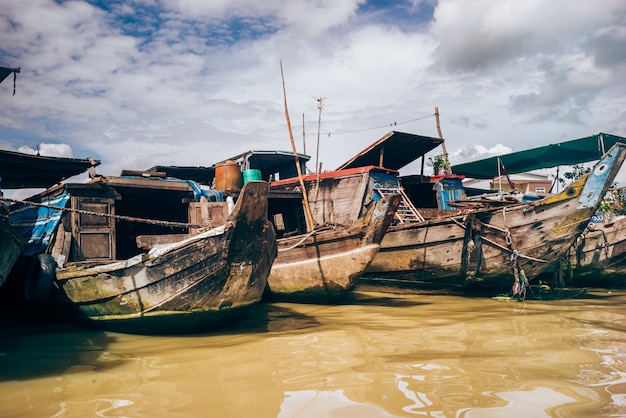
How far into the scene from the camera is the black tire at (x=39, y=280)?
5.91m

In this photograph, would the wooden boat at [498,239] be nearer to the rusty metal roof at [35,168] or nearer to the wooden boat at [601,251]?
the wooden boat at [601,251]

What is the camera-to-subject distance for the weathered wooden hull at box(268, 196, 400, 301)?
24.0ft

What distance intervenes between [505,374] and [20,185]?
10.2 m

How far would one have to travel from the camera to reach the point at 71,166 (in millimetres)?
8148

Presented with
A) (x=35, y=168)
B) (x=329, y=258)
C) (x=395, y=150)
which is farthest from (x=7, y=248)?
(x=395, y=150)

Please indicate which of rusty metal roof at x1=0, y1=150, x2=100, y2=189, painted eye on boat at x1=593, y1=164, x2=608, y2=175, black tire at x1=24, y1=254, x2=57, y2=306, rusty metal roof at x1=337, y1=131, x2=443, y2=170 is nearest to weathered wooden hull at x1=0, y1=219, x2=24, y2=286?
black tire at x1=24, y1=254, x2=57, y2=306

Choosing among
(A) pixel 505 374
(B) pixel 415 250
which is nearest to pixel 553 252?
(B) pixel 415 250

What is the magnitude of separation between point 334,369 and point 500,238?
227 inches

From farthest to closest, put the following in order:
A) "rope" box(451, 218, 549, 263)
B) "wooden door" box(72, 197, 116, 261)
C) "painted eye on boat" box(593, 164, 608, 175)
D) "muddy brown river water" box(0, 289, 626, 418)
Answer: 1. "rope" box(451, 218, 549, 263)
2. "painted eye on boat" box(593, 164, 608, 175)
3. "wooden door" box(72, 197, 116, 261)
4. "muddy brown river water" box(0, 289, 626, 418)

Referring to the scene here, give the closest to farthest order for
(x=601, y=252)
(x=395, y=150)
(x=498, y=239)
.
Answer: (x=498, y=239)
(x=601, y=252)
(x=395, y=150)

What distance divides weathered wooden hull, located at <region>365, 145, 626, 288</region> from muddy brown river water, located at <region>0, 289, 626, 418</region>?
6.50 feet

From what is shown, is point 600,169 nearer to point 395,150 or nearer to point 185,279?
point 395,150

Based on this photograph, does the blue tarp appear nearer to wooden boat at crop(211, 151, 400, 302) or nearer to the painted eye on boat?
wooden boat at crop(211, 151, 400, 302)

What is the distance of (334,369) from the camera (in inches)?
149
